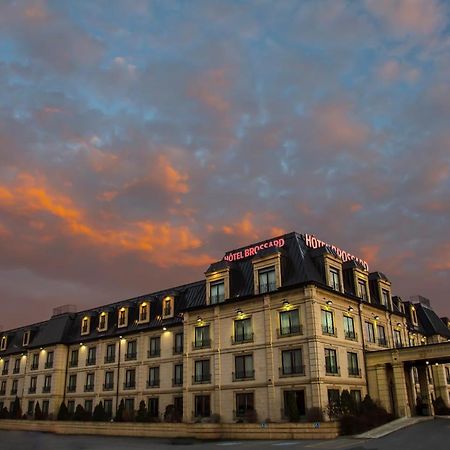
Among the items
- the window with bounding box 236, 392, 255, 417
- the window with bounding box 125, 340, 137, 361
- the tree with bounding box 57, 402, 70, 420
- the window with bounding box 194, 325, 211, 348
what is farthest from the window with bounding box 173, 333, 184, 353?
the tree with bounding box 57, 402, 70, 420

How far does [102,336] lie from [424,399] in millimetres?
36747

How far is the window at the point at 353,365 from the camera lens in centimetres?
4153

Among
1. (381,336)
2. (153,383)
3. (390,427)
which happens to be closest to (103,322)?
(153,383)

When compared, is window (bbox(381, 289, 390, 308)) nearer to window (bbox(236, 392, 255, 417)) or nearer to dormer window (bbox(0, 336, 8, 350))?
window (bbox(236, 392, 255, 417))

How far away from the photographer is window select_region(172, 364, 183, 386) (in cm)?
4887

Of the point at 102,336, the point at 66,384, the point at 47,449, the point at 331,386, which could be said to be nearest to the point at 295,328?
the point at 331,386

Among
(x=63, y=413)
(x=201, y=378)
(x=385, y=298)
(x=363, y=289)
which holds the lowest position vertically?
(x=63, y=413)

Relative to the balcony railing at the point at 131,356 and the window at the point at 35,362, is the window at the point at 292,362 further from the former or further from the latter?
the window at the point at 35,362

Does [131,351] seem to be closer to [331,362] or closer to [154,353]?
[154,353]

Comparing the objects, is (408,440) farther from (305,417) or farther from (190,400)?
(190,400)

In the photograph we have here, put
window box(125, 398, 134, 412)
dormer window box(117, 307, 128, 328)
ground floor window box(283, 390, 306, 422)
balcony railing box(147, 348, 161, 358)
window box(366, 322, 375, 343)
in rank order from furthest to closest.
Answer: dormer window box(117, 307, 128, 328) < window box(125, 398, 134, 412) < balcony railing box(147, 348, 161, 358) < window box(366, 322, 375, 343) < ground floor window box(283, 390, 306, 422)

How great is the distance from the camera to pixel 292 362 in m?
39.0

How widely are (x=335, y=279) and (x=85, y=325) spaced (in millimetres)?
35464

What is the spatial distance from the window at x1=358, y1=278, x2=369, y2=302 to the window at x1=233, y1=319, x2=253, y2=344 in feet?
38.3
